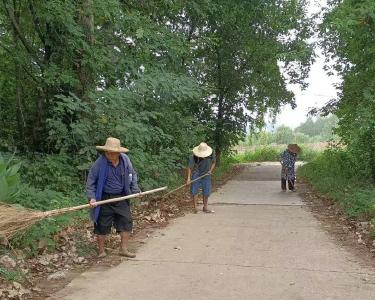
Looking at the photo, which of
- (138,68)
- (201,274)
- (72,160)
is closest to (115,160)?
(201,274)

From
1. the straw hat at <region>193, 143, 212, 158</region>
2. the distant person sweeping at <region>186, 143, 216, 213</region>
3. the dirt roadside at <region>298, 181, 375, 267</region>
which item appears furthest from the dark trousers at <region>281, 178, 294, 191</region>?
the straw hat at <region>193, 143, 212, 158</region>

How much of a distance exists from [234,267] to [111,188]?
6.33 feet

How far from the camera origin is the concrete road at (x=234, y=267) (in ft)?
17.3

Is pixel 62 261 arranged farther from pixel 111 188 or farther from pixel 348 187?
pixel 348 187

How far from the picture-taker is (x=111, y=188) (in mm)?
6695

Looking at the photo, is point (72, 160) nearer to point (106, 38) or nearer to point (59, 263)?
point (106, 38)

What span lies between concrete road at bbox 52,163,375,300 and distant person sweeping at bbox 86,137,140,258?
1.73ft

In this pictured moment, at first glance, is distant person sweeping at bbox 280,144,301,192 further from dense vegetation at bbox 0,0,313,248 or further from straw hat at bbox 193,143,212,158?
straw hat at bbox 193,143,212,158

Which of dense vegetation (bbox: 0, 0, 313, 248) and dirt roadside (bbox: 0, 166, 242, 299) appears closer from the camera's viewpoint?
dirt roadside (bbox: 0, 166, 242, 299)

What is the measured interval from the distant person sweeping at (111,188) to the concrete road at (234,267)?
53 cm

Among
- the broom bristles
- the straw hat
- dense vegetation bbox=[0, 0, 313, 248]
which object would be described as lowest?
the broom bristles

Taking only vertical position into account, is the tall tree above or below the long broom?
above

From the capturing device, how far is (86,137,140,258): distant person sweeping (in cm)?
657

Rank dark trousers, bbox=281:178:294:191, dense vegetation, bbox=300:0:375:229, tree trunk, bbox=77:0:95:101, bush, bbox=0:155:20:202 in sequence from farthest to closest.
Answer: dark trousers, bbox=281:178:294:191 < tree trunk, bbox=77:0:95:101 < dense vegetation, bbox=300:0:375:229 < bush, bbox=0:155:20:202
